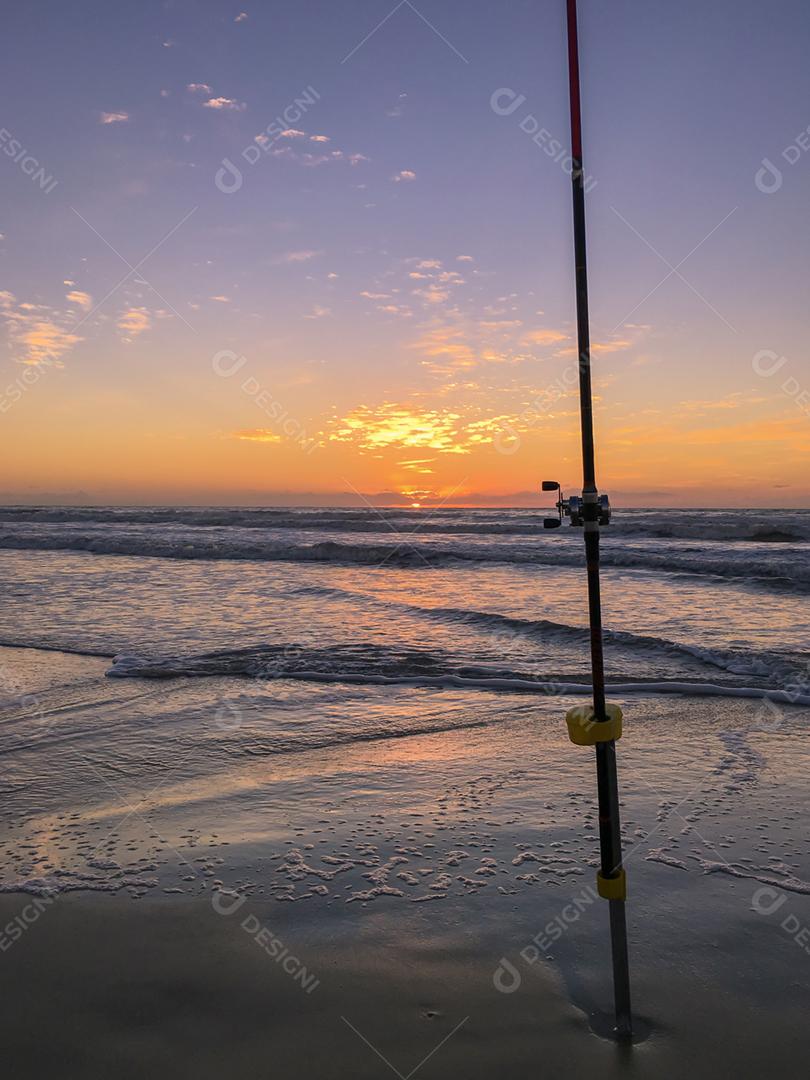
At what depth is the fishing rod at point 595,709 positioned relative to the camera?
90.2 inches

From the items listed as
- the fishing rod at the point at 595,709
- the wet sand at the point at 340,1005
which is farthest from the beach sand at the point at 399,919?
the fishing rod at the point at 595,709

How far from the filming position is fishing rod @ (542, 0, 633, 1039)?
2291 mm

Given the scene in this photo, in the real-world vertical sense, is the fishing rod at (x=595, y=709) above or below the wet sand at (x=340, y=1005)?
above

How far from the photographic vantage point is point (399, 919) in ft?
10.1

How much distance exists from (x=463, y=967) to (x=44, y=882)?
1.97 metres

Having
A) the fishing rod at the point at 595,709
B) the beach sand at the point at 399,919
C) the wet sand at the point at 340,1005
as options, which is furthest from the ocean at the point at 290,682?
the fishing rod at the point at 595,709

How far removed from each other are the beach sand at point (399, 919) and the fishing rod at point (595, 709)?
344 mm

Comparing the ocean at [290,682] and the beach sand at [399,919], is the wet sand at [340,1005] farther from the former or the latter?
the ocean at [290,682]

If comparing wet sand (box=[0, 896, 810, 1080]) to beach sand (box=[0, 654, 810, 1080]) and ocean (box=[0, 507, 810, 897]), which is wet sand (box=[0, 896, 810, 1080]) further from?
ocean (box=[0, 507, 810, 897])

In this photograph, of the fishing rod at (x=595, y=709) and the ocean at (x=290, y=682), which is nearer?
the fishing rod at (x=595, y=709)

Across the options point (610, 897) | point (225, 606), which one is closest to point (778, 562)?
point (225, 606)

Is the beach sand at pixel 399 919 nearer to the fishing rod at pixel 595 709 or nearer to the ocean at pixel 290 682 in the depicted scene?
the ocean at pixel 290 682

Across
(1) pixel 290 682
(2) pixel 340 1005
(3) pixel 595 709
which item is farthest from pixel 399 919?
(1) pixel 290 682

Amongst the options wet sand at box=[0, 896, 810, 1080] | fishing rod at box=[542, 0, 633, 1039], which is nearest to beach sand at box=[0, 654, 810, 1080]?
wet sand at box=[0, 896, 810, 1080]
